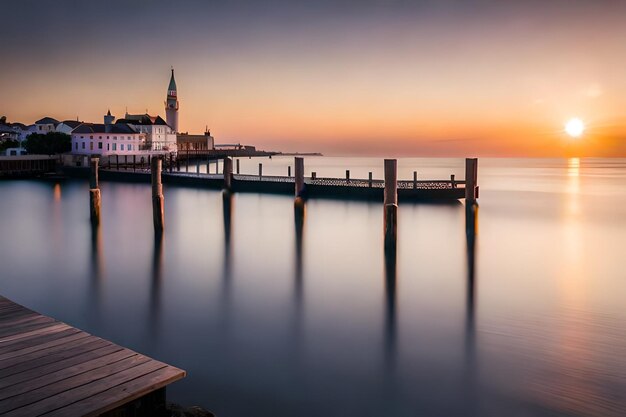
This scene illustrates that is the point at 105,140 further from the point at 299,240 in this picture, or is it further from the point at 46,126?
the point at 299,240

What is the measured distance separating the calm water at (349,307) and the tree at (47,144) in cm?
5315

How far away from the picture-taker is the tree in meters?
67.6

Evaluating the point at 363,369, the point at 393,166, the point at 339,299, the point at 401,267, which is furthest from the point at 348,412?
the point at 393,166

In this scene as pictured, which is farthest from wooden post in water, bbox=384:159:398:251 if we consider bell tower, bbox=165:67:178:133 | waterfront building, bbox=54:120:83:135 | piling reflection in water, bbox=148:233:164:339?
bell tower, bbox=165:67:178:133

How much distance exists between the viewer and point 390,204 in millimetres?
14352

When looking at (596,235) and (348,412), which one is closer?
(348,412)

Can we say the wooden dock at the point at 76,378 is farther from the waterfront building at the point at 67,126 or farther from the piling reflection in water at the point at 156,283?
the waterfront building at the point at 67,126

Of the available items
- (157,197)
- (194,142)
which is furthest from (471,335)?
(194,142)

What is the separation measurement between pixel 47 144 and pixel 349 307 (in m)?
70.8

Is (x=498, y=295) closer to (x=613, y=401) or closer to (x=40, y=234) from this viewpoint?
(x=613, y=401)

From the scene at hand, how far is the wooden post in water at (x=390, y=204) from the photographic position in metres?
14.4

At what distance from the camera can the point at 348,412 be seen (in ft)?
17.9

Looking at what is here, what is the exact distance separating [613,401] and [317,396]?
11.5 feet

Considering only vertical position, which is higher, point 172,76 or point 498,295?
point 172,76
